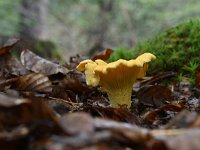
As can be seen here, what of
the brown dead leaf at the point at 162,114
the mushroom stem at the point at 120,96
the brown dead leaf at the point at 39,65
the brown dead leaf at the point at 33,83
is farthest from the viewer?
the brown dead leaf at the point at 39,65

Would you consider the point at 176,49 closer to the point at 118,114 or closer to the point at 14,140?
the point at 118,114

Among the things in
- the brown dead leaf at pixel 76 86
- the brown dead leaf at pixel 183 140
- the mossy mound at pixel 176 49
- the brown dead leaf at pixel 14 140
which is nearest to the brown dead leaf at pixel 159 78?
the mossy mound at pixel 176 49

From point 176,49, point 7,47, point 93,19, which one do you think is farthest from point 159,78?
point 93,19

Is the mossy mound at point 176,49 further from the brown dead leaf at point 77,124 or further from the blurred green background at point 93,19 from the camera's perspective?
the blurred green background at point 93,19

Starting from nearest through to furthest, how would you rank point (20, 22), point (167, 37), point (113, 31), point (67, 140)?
point (67, 140) → point (167, 37) → point (20, 22) → point (113, 31)

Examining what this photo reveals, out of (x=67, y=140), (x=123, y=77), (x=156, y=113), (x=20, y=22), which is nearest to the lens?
(x=67, y=140)

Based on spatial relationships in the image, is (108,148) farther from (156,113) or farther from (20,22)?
(20,22)

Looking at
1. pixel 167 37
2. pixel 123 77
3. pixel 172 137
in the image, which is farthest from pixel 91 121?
pixel 167 37

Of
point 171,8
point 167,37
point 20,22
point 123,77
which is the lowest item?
point 123,77

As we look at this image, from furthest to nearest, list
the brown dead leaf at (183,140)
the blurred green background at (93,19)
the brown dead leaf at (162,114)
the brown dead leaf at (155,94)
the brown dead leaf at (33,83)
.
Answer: the blurred green background at (93,19) < the brown dead leaf at (155,94) < the brown dead leaf at (33,83) < the brown dead leaf at (162,114) < the brown dead leaf at (183,140)
